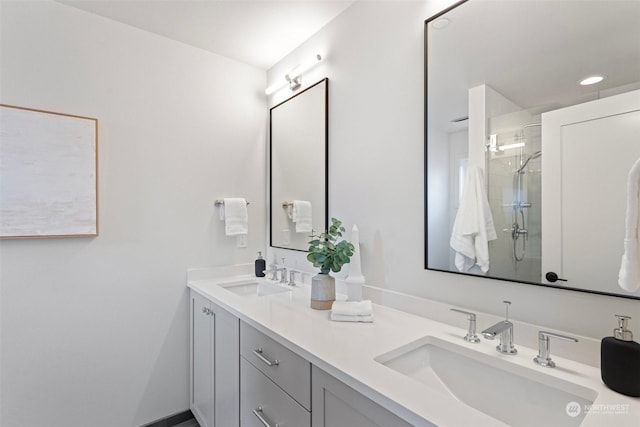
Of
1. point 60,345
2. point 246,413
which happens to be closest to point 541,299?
point 246,413

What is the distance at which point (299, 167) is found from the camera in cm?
214

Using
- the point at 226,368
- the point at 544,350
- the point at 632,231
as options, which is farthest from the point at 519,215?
the point at 226,368

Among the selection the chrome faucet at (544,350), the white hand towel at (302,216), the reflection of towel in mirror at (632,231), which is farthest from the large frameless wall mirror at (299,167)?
the reflection of towel in mirror at (632,231)

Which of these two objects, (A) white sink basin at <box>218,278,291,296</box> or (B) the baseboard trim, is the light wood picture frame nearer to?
(A) white sink basin at <box>218,278,291,296</box>

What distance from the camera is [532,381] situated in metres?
0.90

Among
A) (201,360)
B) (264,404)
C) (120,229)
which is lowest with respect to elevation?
(201,360)

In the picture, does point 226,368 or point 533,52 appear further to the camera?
point 226,368

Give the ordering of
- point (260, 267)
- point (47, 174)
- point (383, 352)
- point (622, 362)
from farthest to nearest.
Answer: point (260, 267) → point (47, 174) → point (383, 352) → point (622, 362)

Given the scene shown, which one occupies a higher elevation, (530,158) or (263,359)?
(530,158)

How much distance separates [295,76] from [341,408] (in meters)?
1.89

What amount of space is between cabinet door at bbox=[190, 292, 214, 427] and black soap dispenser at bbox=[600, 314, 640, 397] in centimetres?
164

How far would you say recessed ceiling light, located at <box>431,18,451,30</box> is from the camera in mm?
1308

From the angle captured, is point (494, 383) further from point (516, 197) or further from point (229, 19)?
point (229, 19)

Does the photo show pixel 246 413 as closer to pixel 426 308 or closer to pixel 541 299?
pixel 426 308
